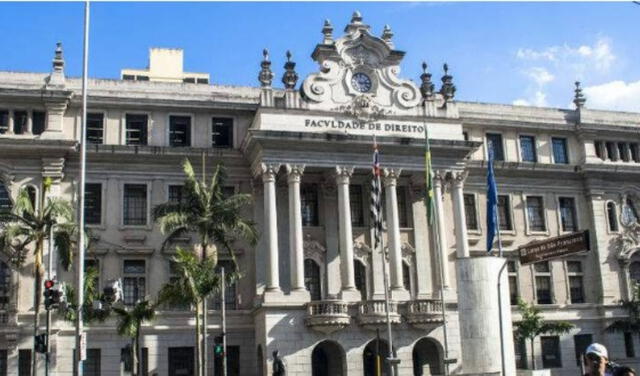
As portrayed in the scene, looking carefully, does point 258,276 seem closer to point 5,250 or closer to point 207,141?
point 207,141

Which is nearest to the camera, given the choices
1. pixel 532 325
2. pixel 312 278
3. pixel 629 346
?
pixel 532 325

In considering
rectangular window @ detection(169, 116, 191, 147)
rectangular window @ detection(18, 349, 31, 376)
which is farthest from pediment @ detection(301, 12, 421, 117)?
rectangular window @ detection(18, 349, 31, 376)

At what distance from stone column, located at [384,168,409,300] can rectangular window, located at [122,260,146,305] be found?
12.7m

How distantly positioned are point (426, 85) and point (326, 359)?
16223mm

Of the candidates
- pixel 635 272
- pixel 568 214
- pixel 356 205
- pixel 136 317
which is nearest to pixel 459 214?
pixel 356 205

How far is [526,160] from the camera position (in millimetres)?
49594

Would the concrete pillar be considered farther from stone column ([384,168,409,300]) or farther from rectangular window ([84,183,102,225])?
rectangular window ([84,183,102,225])

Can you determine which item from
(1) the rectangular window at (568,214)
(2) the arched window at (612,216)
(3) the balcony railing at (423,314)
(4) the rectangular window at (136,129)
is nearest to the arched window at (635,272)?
(2) the arched window at (612,216)

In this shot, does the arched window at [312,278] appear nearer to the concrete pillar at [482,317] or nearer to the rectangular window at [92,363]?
the rectangular window at [92,363]

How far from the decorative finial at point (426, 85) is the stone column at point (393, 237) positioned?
18.4 feet

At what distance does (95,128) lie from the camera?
42.2 meters

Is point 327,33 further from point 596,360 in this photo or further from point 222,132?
point 596,360

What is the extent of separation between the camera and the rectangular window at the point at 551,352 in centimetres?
4606

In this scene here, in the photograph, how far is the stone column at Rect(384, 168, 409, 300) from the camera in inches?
1607
